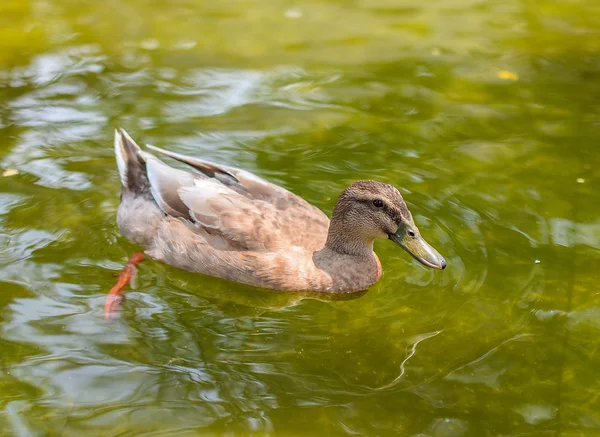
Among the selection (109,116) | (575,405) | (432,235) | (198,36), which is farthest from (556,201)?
(198,36)

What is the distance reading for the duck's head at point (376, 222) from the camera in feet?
18.6

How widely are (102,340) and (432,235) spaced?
8.32ft

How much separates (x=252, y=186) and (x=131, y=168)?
3.44 ft

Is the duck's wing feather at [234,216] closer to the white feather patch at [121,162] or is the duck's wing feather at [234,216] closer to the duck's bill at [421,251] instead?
the white feather patch at [121,162]

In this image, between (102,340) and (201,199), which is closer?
(102,340)

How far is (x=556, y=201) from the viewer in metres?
6.67

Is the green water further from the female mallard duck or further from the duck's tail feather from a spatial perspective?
the duck's tail feather

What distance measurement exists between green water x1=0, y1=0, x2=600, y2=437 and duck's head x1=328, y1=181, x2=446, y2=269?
0.97 feet

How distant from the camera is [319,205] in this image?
683 centimetres

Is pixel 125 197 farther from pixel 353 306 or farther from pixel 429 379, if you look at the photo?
pixel 429 379

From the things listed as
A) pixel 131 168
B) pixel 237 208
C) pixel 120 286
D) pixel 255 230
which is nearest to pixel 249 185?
pixel 237 208

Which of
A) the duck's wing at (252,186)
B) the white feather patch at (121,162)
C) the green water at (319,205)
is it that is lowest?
the green water at (319,205)

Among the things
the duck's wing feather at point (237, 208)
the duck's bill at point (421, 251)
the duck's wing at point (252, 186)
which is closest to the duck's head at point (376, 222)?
the duck's bill at point (421, 251)

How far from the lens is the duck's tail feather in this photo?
6.51 m
